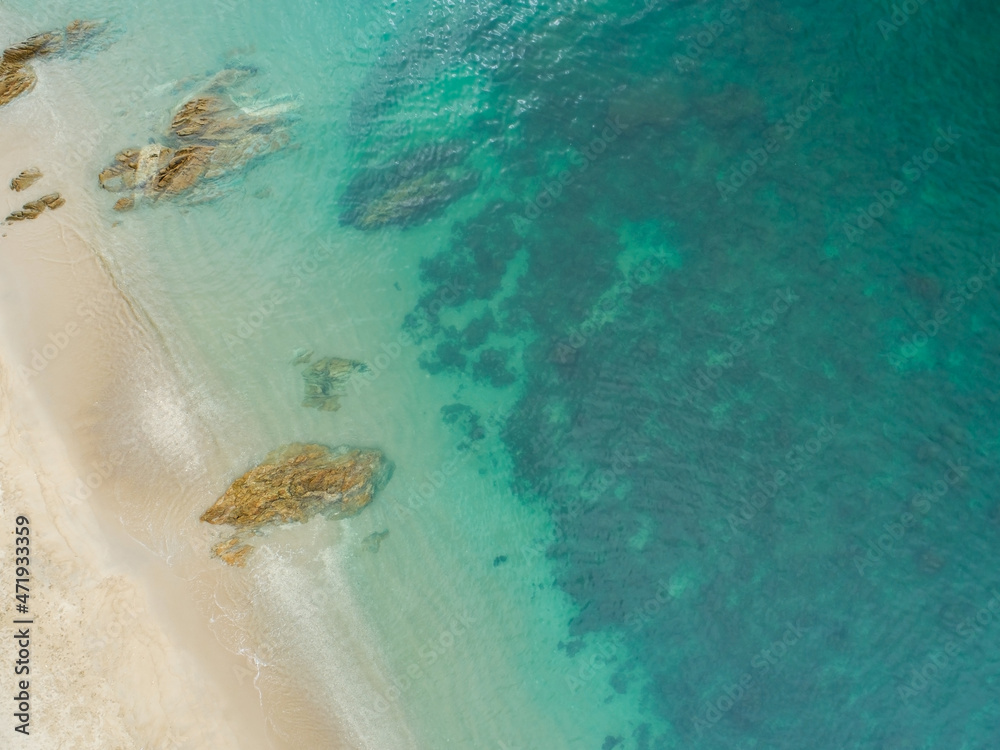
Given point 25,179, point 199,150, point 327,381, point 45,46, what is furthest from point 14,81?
point 327,381

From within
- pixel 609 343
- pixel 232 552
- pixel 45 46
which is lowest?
pixel 232 552

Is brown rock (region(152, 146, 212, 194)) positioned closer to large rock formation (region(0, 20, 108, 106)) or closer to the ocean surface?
the ocean surface

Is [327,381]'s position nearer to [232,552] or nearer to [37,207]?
[232,552]

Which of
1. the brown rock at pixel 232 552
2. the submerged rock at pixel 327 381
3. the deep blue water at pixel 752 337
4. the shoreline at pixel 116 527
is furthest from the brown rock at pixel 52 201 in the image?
the brown rock at pixel 232 552

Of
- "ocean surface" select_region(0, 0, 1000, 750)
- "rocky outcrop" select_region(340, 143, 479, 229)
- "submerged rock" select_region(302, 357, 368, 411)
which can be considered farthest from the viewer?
"rocky outcrop" select_region(340, 143, 479, 229)

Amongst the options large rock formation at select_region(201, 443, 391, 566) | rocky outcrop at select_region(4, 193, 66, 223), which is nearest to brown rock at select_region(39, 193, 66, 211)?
rocky outcrop at select_region(4, 193, 66, 223)

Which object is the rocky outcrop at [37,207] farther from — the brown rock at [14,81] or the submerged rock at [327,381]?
the submerged rock at [327,381]
